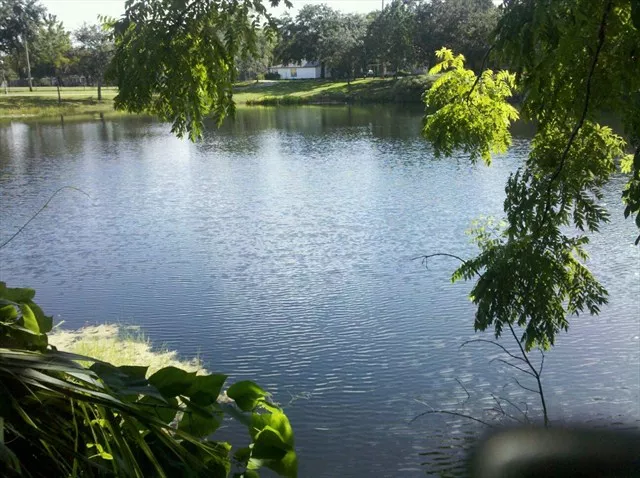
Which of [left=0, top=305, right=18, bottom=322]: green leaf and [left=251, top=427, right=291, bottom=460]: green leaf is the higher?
[left=0, top=305, right=18, bottom=322]: green leaf

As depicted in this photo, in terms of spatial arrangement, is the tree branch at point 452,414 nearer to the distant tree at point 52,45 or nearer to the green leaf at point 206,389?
the green leaf at point 206,389

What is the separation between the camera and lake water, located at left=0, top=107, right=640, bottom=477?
26.1ft

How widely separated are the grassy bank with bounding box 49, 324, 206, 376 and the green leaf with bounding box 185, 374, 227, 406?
24.7 feet

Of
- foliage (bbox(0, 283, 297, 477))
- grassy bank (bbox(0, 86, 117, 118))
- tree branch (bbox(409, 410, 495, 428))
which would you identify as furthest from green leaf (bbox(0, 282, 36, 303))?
grassy bank (bbox(0, 86, 117, 118))

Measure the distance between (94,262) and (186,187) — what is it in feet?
25.3

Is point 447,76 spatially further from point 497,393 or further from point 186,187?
point 186,187

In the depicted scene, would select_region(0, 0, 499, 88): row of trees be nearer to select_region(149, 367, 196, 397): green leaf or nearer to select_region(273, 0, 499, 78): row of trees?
select_region(273, 0, 499, 78): row of trees

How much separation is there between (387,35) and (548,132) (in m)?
55.3

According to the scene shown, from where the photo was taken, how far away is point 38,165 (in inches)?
1014

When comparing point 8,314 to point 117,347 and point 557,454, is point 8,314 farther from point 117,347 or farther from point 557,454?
point 117,347

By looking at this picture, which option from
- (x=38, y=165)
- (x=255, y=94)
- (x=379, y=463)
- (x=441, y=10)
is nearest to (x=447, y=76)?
(x=379, y=463)

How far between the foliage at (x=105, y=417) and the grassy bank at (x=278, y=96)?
159 ft

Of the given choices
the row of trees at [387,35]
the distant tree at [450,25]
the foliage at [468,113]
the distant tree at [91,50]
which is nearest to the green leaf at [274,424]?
the foliage at [468,113]

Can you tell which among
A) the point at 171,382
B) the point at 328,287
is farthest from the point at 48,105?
the point at 171,382
